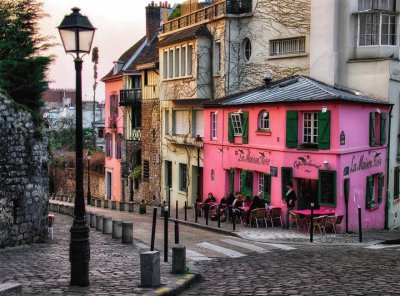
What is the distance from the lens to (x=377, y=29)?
24031 mm

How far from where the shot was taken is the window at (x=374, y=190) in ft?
72.2

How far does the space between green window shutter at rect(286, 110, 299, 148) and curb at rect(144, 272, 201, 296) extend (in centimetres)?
1129

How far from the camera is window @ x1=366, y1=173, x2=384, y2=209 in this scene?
72.2 feet

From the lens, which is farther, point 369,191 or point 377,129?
point 377,129

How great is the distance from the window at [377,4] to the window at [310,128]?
631 centimetres

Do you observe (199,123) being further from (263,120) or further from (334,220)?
(334,220)

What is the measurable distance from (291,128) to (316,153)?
1509 millimetres

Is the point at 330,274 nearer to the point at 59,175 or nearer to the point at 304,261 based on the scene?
the point at 304,261

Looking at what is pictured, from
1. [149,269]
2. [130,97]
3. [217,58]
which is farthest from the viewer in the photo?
[130,97]

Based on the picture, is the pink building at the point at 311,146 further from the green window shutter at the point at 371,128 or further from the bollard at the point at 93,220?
the bollard at the point at 93,220

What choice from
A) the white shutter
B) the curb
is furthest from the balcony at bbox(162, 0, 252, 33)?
the curb

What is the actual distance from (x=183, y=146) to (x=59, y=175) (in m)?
24.4

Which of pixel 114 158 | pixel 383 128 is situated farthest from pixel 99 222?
pixel 114 158

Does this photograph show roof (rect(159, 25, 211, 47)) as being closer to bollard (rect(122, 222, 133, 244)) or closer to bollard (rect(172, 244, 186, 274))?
bollard (rect(122, 222, 133, 244))
